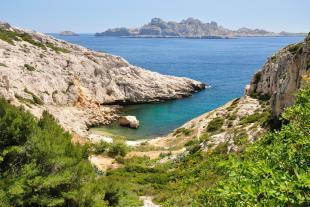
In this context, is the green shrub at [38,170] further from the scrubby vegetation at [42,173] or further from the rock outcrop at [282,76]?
the rock outcrop at [282,76]

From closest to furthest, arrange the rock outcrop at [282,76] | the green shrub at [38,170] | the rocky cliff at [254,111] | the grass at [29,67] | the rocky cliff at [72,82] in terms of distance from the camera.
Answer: the green shrub at [38,170] < the rock outcrop at [282,76] < the rocky cliff at [254,111] < the rocky cliff at [72,82] < the grass at [29,67]

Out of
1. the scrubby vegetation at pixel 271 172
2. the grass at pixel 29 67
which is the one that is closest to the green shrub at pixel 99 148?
the scrubby vegetation at pixel 271 172

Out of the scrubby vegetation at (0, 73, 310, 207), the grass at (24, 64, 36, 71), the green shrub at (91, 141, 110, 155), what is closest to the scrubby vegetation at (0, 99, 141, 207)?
the scrubby vegetation at (0, 73, 310, 207)

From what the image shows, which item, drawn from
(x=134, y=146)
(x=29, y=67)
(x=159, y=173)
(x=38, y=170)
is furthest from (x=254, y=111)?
(x=29, y=67)

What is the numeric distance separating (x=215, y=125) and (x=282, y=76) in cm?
945

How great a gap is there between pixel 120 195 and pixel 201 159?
11.6 m

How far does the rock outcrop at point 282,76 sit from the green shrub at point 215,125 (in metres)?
6.42

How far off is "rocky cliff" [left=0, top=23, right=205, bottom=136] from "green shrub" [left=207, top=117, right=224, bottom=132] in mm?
16682

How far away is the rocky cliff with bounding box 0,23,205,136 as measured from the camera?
2132 inches

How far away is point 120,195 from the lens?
2217 centimetres

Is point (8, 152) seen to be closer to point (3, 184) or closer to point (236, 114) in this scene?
point (3, 184)

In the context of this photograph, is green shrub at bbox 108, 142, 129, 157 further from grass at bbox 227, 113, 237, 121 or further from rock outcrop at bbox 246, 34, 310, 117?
rock outcrop at bbox 246, 34, 310, 117

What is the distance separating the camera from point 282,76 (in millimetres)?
41750

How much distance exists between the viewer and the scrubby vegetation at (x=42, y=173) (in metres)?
18.6
